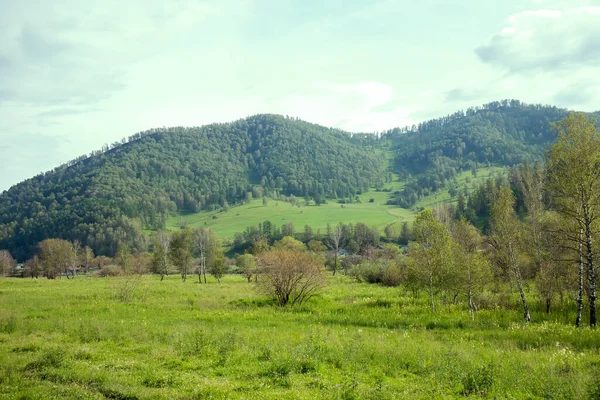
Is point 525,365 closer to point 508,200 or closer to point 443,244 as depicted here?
point 508,200

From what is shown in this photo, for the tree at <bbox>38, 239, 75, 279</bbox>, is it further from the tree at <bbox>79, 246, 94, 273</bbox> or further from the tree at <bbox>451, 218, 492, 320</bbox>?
the tree at <bbox>451, 218, 492, 320</bbox>

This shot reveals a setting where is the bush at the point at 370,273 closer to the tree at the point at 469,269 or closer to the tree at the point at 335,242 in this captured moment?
the tree at the point at 335,242

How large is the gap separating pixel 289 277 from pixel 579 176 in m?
22.9

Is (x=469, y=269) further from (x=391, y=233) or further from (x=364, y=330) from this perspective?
(x=391, y=233)

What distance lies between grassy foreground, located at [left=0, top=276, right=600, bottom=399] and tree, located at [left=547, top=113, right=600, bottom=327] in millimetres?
5577

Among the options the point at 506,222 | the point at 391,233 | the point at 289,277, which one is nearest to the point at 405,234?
the point at 391,233

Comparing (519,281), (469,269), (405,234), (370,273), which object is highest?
(469,269)

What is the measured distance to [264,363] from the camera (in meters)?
13.5

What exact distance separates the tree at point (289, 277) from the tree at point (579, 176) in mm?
19811

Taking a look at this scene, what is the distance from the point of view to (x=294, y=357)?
46.0 feet

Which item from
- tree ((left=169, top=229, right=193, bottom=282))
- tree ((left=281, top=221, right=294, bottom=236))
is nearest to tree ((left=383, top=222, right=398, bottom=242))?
tree ((left=281, top=221, right=294, bottom=236))

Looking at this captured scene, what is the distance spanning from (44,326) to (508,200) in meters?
30.4

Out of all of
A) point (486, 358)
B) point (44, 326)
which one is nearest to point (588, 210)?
point (486, 358)

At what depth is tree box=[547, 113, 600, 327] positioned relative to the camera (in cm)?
2091
